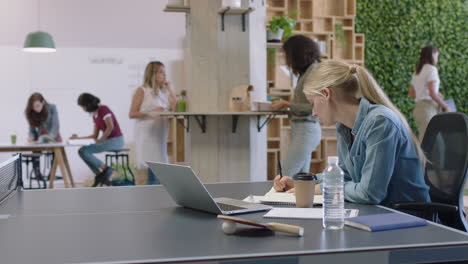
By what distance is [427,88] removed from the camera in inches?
303

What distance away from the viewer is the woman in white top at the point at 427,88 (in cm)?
759

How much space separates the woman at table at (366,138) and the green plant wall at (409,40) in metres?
7.95

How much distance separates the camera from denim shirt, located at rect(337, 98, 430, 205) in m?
2.12

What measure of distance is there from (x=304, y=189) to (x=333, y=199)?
30 cm

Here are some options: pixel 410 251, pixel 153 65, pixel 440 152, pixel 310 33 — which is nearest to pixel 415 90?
pixel 310 33

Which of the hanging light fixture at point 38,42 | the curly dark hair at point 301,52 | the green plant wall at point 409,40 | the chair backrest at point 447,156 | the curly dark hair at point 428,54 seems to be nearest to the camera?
the chair backrest at point 447,156

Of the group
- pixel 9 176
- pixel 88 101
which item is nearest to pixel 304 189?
pixel 9 176

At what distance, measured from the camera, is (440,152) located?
262 cm

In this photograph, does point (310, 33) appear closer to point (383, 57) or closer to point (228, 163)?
point (383, 57)

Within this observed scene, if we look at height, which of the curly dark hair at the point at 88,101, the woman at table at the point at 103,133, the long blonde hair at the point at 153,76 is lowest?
the woman at table at the point at 103,133

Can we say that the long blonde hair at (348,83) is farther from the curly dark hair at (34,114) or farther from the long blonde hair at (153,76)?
the curly dark hair at (34,114)

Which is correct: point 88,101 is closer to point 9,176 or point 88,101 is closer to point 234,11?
point 234,11

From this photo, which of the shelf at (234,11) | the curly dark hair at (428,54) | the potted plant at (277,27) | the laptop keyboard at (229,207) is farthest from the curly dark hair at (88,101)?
the laptop keyboard at (229,207)

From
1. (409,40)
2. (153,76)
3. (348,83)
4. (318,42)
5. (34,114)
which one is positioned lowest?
(34,114)
